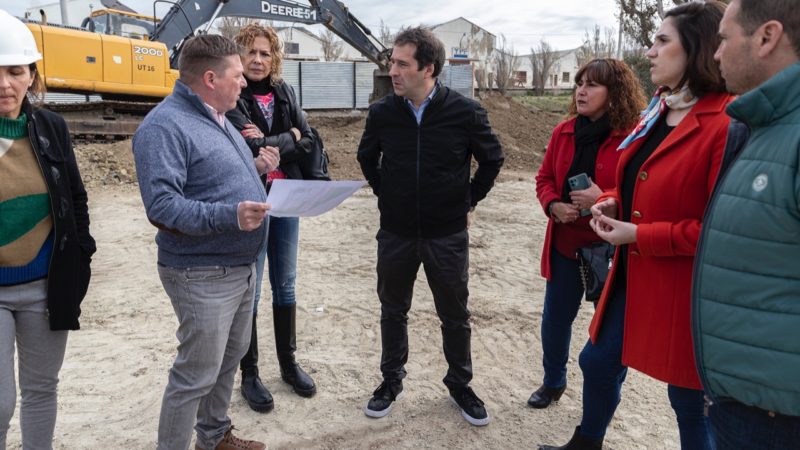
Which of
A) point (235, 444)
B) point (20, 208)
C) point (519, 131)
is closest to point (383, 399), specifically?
point (235, 444)

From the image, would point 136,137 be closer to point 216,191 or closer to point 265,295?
point 216,191

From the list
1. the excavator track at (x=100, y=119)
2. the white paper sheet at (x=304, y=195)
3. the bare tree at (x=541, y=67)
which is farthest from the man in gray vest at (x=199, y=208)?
the bare tree at (x=541, y=67)

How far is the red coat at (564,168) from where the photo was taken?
3.15 m

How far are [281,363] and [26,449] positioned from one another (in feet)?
5.07

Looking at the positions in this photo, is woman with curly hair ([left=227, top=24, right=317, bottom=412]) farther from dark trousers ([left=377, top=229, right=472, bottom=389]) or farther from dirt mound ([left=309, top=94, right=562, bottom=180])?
dirt mound ([left=309, top=94, right=562, bottom=180])

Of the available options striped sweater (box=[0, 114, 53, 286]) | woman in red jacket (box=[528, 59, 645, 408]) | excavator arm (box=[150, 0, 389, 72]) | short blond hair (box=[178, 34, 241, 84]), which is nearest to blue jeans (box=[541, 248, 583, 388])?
woman in red jacket (box=[528, 59, 645, 408])

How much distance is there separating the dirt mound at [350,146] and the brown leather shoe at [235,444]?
873 cm

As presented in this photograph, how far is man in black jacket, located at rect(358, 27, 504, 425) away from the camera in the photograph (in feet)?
10.4

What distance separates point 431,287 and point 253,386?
1.23m

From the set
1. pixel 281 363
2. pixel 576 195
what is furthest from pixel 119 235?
pixel 576 195

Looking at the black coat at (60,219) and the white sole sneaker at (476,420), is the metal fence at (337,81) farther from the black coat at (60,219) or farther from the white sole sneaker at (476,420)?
the black coat at (60,219)

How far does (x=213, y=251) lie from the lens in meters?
2.50

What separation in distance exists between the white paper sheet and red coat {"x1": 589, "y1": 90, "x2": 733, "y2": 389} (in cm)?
129

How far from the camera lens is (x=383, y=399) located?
350 cm
